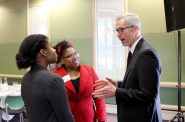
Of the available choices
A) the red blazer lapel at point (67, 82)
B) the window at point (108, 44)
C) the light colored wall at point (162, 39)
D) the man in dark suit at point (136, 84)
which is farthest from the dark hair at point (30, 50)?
the window at point (108, 44)

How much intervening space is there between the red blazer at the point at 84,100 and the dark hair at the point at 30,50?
87 centimetres

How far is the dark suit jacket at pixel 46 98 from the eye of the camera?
176 centimetres

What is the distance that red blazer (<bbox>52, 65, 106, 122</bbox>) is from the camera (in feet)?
8.75

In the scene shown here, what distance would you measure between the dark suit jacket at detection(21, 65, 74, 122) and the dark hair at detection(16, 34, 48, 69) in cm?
9

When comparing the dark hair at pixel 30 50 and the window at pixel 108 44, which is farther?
the window at pixel 108 44

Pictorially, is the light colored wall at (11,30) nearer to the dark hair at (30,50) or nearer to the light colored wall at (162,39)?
the light colored wall at (162,39)

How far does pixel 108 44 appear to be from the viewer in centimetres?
473

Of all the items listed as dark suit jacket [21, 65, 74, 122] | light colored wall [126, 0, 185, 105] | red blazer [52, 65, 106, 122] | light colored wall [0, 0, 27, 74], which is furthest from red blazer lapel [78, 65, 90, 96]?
light colored wall [0, 0, 27, 74]

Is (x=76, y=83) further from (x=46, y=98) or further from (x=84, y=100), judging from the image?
(x=46, y=98)

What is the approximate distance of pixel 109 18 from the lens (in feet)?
15.4

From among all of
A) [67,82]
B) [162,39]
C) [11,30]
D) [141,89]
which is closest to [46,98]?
[141,89]

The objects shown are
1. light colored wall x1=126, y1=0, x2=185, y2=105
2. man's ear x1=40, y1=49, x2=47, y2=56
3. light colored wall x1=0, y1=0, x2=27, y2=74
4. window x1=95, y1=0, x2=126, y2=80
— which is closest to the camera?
man's ear x1=40, y1=49, x2=47, y2=56

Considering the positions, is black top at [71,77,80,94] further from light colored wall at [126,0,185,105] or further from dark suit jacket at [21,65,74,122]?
light colored wall at [126,0,185,105]

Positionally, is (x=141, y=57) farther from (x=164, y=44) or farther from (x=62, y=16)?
(x=62, y=16)
